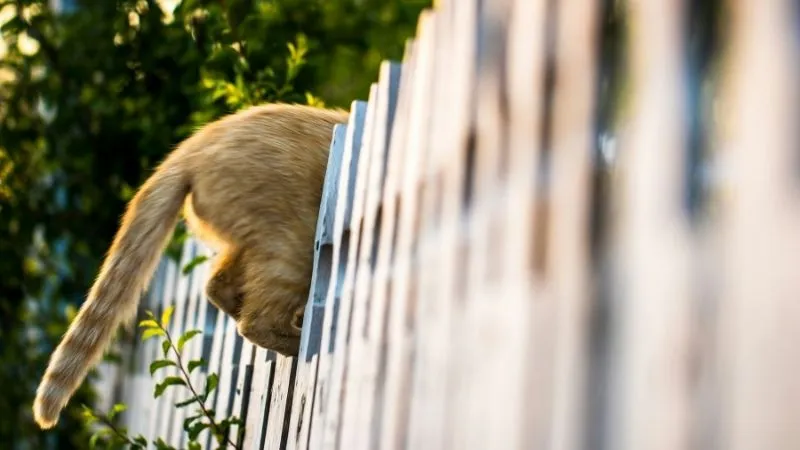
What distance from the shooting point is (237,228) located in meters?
3.69

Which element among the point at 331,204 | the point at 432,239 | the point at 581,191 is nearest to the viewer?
the point at 581,191

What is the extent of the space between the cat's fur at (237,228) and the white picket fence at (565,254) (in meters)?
1.06

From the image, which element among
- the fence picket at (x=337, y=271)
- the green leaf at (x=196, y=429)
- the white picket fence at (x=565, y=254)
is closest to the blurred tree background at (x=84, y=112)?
the green leaf at (x=196, y=429)

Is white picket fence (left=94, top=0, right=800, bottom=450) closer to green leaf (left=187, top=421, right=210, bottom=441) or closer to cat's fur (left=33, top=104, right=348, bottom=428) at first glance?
cat's fur (left=33, top=104, right=348, bottom=428)

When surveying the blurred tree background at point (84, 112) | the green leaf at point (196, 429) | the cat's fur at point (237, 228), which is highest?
the blurred tree background at point (84, 112)

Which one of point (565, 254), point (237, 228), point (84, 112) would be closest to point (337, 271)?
point (237, 228)

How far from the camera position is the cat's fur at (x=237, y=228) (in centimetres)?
364

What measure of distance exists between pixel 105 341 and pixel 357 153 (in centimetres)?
117

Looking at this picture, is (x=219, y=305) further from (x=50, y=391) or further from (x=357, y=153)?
(x=357, y=153)

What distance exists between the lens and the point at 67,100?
6.70 meters

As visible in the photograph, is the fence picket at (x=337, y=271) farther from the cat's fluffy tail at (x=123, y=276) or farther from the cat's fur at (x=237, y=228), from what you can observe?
the cat's fluffy tail at (x=123, y=276)

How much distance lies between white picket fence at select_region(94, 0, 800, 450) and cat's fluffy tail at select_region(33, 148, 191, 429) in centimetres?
135

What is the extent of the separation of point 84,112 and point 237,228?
3.33 metres

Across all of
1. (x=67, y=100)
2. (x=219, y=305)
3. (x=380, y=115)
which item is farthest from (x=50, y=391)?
→ (x=67, y=100)
